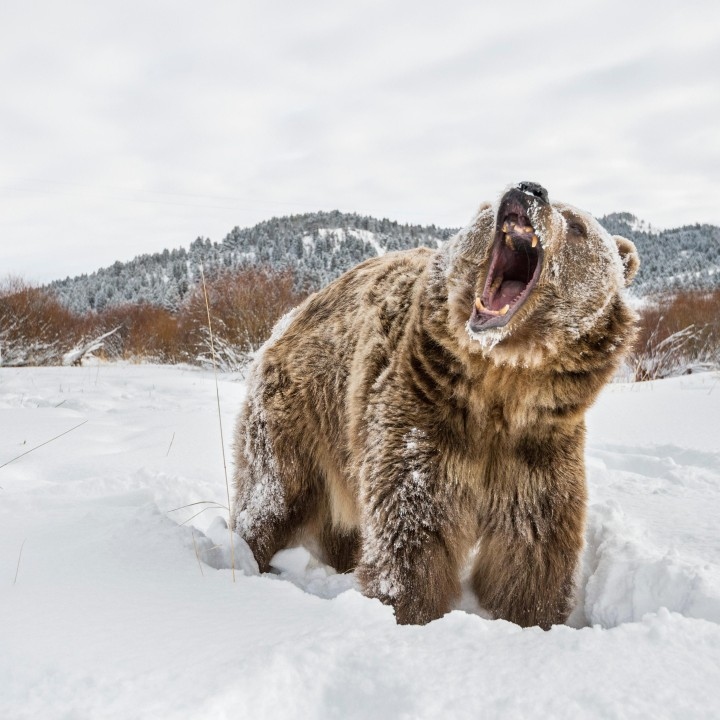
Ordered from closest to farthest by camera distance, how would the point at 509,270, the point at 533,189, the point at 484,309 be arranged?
the point at 484,309, the point at 533,189, the point at 509,270

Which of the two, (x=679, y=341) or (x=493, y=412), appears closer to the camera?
(x=493, y=412)

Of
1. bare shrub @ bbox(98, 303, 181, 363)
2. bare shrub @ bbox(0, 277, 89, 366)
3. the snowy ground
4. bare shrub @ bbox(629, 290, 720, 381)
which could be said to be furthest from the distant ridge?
the snowy ground

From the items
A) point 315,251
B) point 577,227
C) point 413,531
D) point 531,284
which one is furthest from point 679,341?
point 315,251

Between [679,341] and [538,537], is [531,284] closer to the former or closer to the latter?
[538,537]

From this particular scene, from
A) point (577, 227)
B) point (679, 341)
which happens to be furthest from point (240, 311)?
point (577, 227)

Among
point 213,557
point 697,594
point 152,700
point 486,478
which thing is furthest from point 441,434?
point 152,700

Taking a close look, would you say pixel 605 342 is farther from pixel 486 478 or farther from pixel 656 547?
pixel 656 547

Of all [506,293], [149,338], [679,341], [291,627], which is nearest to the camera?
[291,627]

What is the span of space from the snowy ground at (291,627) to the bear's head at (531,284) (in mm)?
951

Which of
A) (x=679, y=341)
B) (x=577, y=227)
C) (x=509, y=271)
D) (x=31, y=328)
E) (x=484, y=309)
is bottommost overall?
(x=679, y=341)

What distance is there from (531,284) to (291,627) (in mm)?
1459

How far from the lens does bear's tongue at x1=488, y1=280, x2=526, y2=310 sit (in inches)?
95.9

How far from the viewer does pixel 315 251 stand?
8125cm

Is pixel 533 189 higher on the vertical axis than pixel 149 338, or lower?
higher
